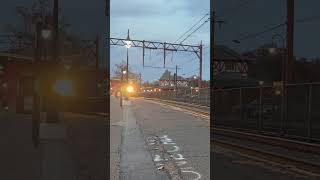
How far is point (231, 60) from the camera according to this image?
60.1 m

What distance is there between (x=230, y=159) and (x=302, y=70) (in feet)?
127

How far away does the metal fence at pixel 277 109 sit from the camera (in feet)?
61.3

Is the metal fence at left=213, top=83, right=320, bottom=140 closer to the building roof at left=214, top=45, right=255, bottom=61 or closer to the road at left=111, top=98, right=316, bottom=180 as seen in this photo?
the road at left=111, top=98, right=316, bottom=180

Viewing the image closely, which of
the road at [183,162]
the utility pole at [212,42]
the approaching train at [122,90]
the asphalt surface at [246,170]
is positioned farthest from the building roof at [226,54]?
the asphalt surface at [246,170]

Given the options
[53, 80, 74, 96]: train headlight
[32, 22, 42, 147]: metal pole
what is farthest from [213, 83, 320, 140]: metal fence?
[32, 22, 42, 147]: metal pole

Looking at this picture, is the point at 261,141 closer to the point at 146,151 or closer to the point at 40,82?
the point at 146,151

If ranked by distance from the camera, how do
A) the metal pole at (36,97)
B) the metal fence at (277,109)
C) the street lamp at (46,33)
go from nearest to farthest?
the metal pole at (36,97) < the street lamp at (46,33) < the metal fence at (277,109)

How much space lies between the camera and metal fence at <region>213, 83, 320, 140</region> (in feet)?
61.3

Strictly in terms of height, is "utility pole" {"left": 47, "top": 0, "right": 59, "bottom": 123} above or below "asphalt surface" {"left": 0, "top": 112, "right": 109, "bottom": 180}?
above

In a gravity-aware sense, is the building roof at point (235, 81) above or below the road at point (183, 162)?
above

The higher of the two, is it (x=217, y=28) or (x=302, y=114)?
(x=217, y=28)

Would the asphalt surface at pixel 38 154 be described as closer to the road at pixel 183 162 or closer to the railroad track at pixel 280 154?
the road at pixel 183 162

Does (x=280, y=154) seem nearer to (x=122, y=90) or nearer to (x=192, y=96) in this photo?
(x=192, y=96)

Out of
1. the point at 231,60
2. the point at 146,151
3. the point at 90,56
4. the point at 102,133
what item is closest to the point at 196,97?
the point at 231,60
